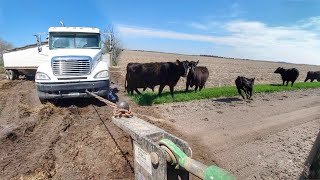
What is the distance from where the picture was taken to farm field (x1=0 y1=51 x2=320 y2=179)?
501cm

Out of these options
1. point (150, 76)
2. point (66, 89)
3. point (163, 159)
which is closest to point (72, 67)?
point (66, 89)

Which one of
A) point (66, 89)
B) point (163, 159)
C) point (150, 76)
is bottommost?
point (66, 89)

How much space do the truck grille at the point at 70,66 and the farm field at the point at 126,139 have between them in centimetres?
127

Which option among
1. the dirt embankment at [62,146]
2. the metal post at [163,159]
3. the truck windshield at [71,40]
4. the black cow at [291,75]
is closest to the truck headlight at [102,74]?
the dirt embankment at [62,146]

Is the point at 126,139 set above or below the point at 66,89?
below

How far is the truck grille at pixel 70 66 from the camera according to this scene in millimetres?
9812

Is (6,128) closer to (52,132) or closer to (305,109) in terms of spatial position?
(52,132)

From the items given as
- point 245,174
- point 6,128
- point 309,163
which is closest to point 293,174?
point 245,174

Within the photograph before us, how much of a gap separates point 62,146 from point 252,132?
5.41 m

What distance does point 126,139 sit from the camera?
6258 mm

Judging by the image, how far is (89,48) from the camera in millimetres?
11617

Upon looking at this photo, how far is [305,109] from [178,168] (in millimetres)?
12190

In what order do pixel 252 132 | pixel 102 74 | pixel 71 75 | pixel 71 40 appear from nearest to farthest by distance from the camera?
1. pixel 252 132
2. pixel 71 75
3. pixel 102 74
4. pixel 71 40

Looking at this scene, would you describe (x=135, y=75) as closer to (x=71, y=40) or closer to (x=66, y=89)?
(x=71, y=40)
